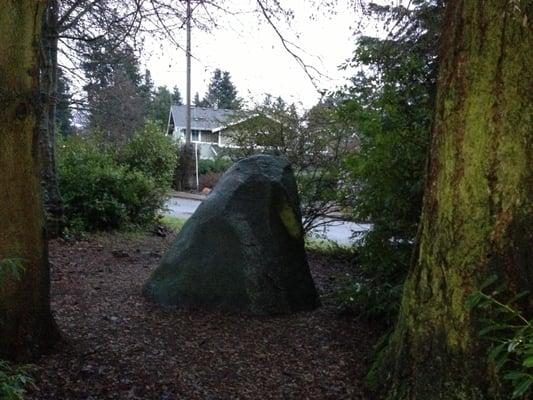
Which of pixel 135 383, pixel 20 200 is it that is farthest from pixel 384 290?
pixel 20 200

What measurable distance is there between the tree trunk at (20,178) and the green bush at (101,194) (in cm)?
572

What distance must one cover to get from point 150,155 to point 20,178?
10.1 metres

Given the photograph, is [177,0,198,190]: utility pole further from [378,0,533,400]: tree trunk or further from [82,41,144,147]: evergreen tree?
[378,0,533,400]: tree trunk

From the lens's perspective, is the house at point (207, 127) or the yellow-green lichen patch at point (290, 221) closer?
the yellow-green lichen patch at point (290, 221)

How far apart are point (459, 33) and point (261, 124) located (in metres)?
6.90

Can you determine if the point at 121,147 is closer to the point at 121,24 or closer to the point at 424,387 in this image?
the point at 121,24

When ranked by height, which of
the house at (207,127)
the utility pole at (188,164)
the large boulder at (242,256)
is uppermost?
the house at (207,127)

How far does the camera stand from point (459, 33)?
3041 millimetres

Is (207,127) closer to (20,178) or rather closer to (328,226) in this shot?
(328,226)

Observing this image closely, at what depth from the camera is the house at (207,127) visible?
11.2 meters

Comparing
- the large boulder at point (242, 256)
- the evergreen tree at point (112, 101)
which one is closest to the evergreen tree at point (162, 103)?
the evergreen tree at point (112, 101)

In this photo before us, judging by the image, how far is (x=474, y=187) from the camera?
9.78 feet

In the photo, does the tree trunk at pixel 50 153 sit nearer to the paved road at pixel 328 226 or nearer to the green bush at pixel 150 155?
the paved road at pixel 328 226

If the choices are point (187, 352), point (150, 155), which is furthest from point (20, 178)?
point (150, 155)
